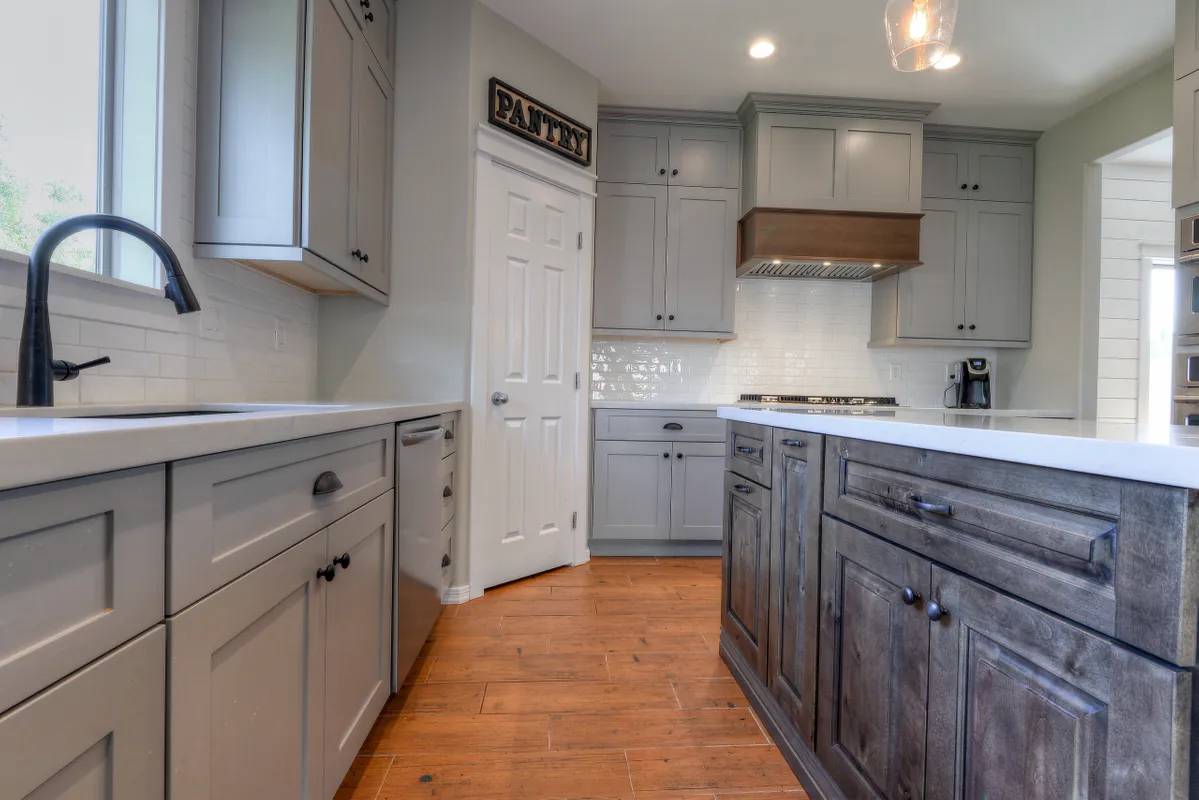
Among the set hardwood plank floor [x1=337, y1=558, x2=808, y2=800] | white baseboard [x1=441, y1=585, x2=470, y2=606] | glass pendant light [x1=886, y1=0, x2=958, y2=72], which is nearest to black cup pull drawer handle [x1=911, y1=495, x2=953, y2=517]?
hardwood plank floor [x1=337, y1=558, x2=808, y2=800]

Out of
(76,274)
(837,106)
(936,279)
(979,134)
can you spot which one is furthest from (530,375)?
(979,134)

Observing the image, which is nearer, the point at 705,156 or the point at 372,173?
the point at 372,173

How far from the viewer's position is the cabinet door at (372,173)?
2.14m

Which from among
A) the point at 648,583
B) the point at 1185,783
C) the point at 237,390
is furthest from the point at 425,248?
the point at 1185,783

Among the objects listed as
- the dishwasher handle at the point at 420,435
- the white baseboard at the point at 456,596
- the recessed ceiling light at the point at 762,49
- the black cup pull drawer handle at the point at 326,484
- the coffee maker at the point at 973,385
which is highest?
the recessed ceiling light at the point at 762,49

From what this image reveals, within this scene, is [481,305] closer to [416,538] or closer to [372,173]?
[372,173]

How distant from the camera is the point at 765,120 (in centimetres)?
341

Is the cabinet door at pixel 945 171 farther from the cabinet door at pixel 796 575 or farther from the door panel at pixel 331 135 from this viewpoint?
the door panel at pixel 331 135

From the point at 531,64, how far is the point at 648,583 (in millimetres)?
2706

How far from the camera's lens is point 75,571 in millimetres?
514

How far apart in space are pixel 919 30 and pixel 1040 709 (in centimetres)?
161

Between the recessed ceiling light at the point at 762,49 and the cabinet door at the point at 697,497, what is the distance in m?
2.13

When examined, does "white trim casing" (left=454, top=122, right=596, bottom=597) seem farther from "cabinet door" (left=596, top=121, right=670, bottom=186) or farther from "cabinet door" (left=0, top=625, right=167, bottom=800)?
"cabinet door" (left=0, top=625, right=167, bottom=800)

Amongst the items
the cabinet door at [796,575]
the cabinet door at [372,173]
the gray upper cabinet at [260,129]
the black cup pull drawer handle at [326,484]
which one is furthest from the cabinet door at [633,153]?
the black cup pull drawer handle at [326,484]
